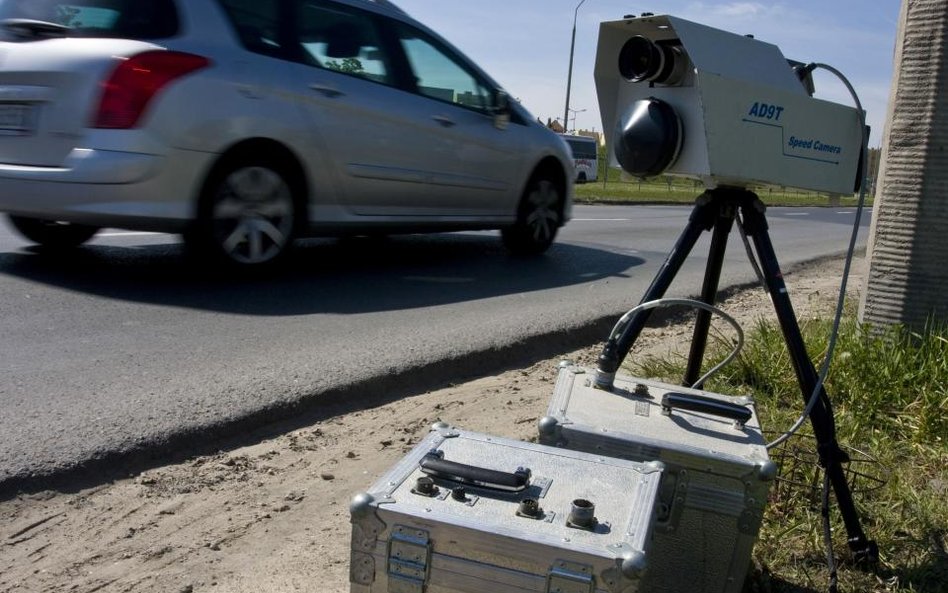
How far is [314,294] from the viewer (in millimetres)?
5750

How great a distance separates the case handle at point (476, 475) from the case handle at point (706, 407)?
2.15 feet

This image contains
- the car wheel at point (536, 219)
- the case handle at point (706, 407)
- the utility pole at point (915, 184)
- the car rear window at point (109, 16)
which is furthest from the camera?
the car wheel at point (536, 219)

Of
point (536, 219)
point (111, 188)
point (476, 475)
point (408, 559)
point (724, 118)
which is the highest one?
point (724, 118)

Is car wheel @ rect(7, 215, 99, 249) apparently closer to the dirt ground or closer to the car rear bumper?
the car rear bumper

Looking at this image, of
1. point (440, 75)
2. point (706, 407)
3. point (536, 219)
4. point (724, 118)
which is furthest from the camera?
point (536, 219)

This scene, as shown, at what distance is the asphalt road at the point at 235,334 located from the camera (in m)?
3.25

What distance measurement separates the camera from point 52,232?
6.34m

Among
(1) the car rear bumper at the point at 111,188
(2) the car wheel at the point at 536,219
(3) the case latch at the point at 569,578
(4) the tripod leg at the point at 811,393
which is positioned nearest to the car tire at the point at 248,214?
(1) the car rear bumper at the point at 111,188

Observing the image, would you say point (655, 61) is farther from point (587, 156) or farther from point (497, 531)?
point (587, 156)

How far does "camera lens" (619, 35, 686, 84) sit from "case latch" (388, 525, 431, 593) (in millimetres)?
1507

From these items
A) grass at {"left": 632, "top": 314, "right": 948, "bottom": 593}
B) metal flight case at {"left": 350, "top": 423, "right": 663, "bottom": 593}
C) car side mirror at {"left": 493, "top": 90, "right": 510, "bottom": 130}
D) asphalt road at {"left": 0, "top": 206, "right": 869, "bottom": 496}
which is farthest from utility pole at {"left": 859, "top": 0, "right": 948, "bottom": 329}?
car side mirror at {"left": 493, "top": 90, "right": 510, "bottom": 130}

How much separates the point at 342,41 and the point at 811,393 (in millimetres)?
4651

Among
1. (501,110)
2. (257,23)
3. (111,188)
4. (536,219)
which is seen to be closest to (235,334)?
(111,188)

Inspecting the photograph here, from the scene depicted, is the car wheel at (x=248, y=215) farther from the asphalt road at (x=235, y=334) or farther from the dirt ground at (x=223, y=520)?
the dirt ground at (x=223, y=520)
